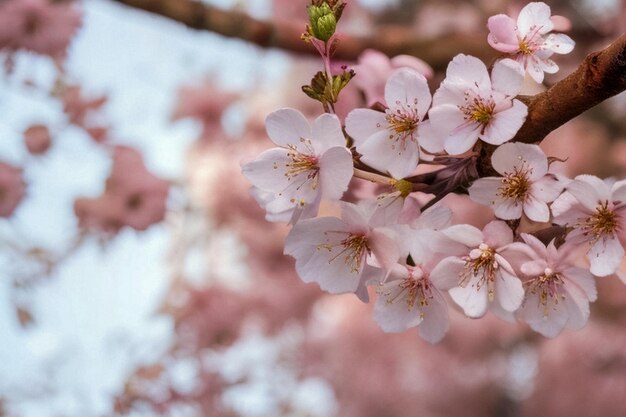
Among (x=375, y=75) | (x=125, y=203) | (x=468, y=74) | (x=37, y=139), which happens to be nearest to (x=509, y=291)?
(x=468, y=74)

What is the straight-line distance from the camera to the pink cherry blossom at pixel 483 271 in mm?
404

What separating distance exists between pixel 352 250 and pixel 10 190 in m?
0.69

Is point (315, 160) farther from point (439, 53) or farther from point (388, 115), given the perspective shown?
point (439, 53)

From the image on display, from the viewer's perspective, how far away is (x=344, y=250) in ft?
1.39

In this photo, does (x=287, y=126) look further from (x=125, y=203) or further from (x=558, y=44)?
(x=125, y=203)

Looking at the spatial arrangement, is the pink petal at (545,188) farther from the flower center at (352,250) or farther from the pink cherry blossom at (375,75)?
the pink cherry blossom at (375,75)

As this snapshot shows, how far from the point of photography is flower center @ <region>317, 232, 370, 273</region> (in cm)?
42

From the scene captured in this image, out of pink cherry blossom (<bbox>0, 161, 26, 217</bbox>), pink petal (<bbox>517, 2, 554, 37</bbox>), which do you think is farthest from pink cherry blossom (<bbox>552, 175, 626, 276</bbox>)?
pink cherry blossom (<bbox>0, 161, 26, 217</bbox>)

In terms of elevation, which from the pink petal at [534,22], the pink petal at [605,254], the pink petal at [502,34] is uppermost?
the pink petal at [534,22]

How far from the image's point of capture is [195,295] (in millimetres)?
1780

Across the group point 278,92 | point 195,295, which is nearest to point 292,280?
point 195,295

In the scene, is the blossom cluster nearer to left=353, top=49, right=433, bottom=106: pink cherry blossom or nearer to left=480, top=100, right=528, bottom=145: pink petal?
left=480, top=100, right=528, bottom=145: pink petal

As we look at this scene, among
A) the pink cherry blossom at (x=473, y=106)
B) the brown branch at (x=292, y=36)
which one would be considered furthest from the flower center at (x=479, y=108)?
the brown branch at (x=292, y=36)

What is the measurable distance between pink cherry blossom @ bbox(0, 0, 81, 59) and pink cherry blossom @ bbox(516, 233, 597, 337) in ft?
2.42
